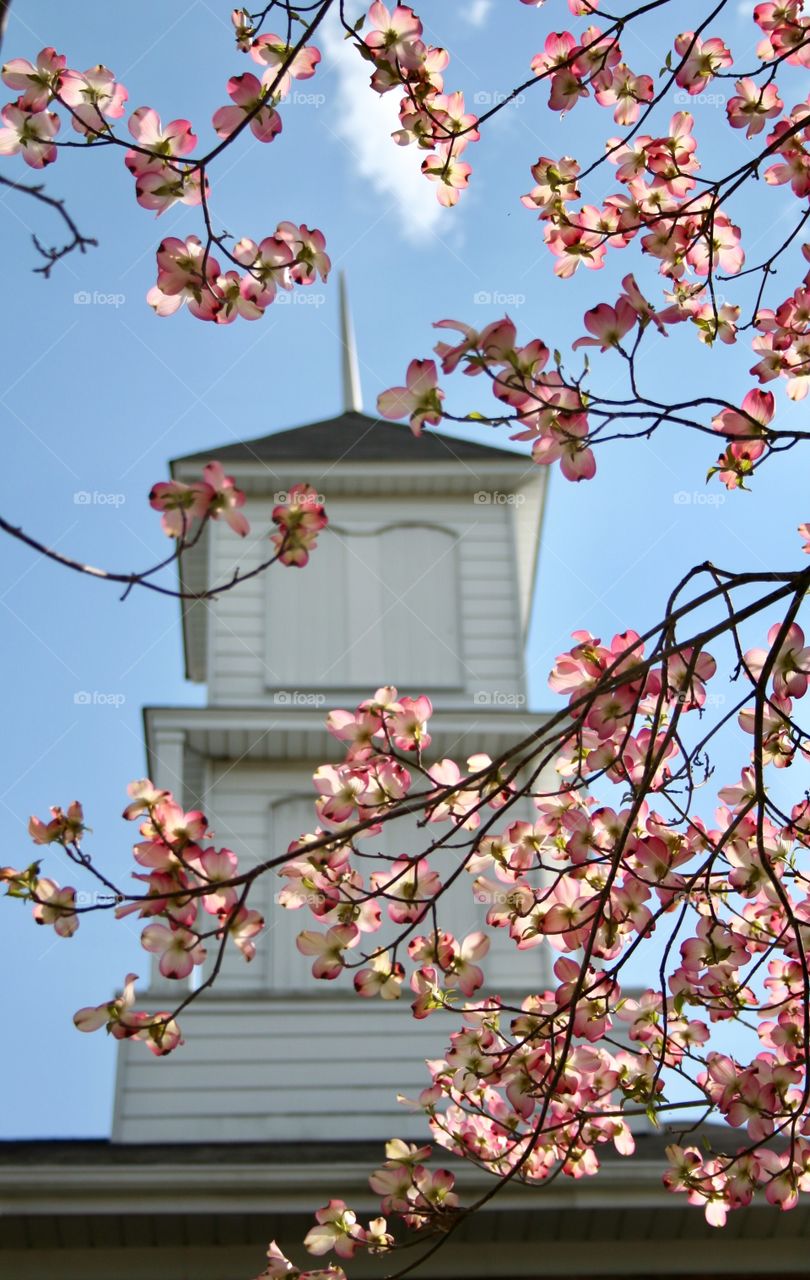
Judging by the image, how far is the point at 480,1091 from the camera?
12.0ft

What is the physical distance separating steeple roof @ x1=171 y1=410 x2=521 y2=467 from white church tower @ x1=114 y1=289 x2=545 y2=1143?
1.2 inches

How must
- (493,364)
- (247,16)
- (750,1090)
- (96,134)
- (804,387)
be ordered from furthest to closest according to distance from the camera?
1. (804,387)
2. (750,1090)
3. (247,16)
4. (96,134)
5. (493,364)

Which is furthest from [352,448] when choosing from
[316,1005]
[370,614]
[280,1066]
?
[280,1066]

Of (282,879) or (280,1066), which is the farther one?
(282,879)

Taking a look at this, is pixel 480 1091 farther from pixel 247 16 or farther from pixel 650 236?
pixel 247 16

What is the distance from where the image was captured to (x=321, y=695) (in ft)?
31.0

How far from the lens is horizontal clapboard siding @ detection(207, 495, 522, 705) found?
955 centimetres

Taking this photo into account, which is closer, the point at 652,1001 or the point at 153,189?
the point at 153,189

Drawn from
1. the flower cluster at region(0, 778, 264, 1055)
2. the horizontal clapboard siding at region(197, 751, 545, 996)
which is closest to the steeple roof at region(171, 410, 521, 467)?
the horizontal clapboard siding at region(197, 751, 545, 996)

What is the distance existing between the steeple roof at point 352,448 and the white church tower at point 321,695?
1.2 inches

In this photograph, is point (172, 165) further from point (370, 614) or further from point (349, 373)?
point (349, 373)

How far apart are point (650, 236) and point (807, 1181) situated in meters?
2.47

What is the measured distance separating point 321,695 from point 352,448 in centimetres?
231

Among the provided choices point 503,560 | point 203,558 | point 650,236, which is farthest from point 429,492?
point 650,236
